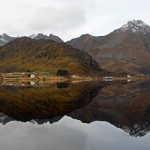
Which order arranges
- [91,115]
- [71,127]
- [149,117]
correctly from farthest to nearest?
[91,115]
[149,117]
[71,127]

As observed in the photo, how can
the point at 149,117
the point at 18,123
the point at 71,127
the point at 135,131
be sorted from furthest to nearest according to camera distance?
the point at 149,117, the point at 18,123, the point at 71,127, the point at 135,131

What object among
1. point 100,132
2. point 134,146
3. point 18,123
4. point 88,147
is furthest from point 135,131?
point 18,123

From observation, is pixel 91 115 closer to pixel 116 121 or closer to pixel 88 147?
pixel 116 121

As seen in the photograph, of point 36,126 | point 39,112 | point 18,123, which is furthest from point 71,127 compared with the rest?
point 39,112

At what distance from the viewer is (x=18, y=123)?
180ft

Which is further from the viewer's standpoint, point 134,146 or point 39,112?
point 39,112

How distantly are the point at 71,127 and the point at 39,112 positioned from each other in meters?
20.8

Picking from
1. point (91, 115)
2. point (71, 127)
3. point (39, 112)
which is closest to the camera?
point (71, 127)

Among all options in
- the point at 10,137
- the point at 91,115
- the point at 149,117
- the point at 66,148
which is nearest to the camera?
the point at 66,148

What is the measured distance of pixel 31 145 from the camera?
3572cm

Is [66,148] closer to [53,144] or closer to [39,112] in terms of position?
[53,144]

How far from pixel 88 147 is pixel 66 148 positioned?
6.81 feet

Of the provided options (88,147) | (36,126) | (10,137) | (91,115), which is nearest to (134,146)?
(88,147)

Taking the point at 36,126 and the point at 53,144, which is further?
the point at 36,126
